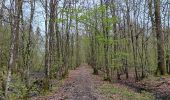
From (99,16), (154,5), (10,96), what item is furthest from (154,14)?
(10,96)

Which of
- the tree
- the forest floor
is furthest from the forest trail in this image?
the tree

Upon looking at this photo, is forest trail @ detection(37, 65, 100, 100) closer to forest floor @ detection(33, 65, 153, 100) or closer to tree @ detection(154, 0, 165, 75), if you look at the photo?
forest floor @ detection(33, 65, 153, 100)

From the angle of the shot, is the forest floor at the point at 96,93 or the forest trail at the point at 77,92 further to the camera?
the forest floor at the point at 96,93

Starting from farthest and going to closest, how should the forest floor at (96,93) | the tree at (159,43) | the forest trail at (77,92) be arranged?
the tree at (159,43)
the forest floor at (96,93)
the forest trail at (77,92)

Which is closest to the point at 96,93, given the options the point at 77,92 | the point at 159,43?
the point at 77,92

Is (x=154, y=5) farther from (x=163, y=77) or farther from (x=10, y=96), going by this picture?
(x=10, y=96)

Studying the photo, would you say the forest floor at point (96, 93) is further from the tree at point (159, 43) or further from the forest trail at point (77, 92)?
the tree at point (159, 43)

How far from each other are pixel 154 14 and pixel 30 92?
16.8 metres

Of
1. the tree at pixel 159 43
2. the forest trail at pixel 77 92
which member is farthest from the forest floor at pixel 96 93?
the tree at pixel 159 43

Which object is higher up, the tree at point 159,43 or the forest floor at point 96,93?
the tree at point 159,43

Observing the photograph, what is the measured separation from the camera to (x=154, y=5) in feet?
99.3

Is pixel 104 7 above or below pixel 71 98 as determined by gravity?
above

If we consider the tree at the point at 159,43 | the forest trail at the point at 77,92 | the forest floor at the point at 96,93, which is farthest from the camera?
the tree at the point at 159,43

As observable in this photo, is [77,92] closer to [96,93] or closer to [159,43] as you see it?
[96,93]
